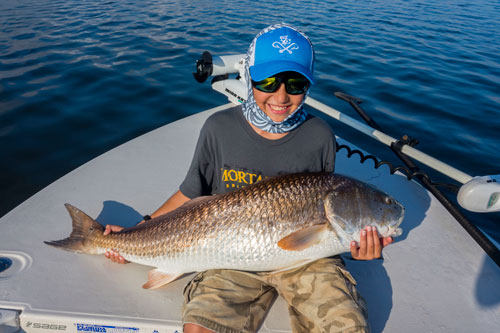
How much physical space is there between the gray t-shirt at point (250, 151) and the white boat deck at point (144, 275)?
851mm

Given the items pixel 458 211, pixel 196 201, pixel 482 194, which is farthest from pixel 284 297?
pixel 458 211

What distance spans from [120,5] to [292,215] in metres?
15.9

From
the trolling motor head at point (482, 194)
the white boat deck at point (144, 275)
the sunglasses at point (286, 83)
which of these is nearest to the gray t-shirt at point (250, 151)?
the sunglasses at point (286, 83)

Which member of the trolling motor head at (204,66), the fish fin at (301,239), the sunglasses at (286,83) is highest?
the sunglasses at (286,83)

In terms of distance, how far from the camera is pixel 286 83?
219 centimetres

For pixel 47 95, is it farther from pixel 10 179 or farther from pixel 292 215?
pixel 292 215

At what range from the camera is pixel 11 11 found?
11922 millimetres

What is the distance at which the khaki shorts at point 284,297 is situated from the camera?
6.40 ft

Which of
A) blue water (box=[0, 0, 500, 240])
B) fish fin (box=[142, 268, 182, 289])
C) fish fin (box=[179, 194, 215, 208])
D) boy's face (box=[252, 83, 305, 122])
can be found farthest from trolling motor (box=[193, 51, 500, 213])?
fish fin (box=[142, 268, 182, 289])

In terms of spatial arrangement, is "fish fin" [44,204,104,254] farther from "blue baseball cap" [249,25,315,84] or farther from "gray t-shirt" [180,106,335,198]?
"blue baseball cap" [249,25,315,84]

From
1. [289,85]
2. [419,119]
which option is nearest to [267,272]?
[289,85]

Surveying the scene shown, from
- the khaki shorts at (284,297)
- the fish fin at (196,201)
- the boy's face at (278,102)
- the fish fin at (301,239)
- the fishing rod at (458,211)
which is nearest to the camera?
the khaki shorts at (284,297)

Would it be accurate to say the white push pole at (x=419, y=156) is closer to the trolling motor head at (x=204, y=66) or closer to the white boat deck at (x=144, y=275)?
the white boat deck at (x=144, y=275)

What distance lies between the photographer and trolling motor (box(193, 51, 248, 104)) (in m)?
4.32
